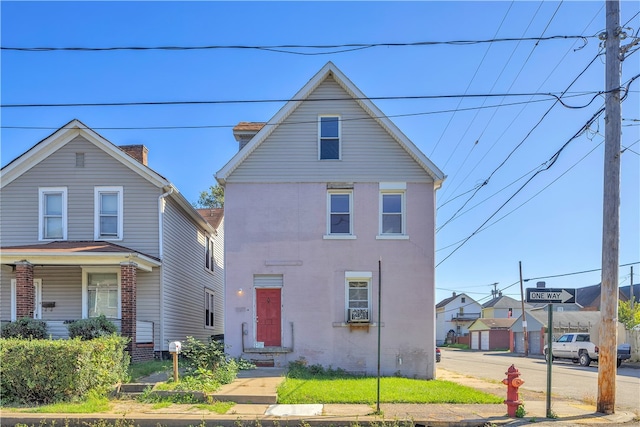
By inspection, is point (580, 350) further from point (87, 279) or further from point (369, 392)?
point (87, 279)

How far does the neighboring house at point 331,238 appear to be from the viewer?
49.2ft

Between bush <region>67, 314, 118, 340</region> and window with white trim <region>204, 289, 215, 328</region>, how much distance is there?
857 centimetres

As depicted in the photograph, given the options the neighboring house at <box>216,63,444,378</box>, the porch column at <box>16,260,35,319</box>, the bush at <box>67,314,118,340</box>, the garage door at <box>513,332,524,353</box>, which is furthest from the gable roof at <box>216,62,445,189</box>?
the garage door at <box>513,332,524,353</box>

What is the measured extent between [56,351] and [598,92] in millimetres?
12509

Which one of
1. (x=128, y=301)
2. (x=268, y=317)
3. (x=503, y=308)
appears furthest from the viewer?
(x=503, y=308)

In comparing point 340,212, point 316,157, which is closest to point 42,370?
point 340,212

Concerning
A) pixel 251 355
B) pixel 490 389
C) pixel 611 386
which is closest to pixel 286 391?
pixel 251 355

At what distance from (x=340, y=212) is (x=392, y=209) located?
5.44ft

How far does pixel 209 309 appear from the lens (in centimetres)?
2372

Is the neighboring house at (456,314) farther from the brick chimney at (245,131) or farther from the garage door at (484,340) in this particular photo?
the brick chimney at (245,131)

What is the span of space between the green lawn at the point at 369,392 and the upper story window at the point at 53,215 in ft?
30.9

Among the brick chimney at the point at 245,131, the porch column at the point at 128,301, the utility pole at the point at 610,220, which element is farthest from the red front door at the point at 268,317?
the utility pole at the point at 610,220

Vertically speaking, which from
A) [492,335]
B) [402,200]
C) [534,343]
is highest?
[402,200]

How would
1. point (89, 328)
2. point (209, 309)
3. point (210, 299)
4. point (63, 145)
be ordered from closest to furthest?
1. point (89, 328)
2. point (63, 145)
3. point (209, 309)
4. point (210, 299)
